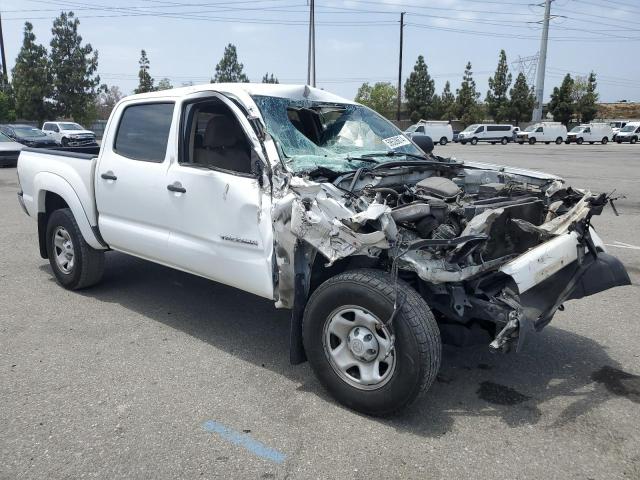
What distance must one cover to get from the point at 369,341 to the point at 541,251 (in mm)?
1157

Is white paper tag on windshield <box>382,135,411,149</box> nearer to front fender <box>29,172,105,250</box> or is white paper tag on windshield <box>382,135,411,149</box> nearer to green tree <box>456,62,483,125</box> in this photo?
front fender <box>29,172,105,250</box>

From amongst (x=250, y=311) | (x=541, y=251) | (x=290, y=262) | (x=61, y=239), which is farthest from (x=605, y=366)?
(x=61, y=239)

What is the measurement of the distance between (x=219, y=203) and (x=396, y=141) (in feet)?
6.11

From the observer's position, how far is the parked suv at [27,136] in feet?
73.0

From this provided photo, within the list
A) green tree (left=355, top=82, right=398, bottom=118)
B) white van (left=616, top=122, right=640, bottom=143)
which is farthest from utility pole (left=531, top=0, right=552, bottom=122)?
green tree (left=355, top=82, right=398, bottom=118)

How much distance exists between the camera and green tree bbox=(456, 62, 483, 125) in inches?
2800

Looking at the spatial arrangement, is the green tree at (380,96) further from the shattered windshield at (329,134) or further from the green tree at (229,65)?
the shattered windshield at (329,134)

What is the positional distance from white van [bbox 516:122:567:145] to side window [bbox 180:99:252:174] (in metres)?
52.5

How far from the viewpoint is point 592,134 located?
170 ft

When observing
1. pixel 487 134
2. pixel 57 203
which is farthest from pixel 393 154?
pixel 487 134

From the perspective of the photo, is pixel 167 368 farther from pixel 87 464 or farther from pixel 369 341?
pixel 369 341

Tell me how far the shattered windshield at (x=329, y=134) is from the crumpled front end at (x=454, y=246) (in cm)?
32

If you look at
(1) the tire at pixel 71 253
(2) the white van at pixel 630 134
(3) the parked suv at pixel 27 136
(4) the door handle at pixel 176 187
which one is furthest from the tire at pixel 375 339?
(2) the white van at pixel 630 134

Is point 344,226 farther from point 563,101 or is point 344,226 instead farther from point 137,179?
point 563,101
